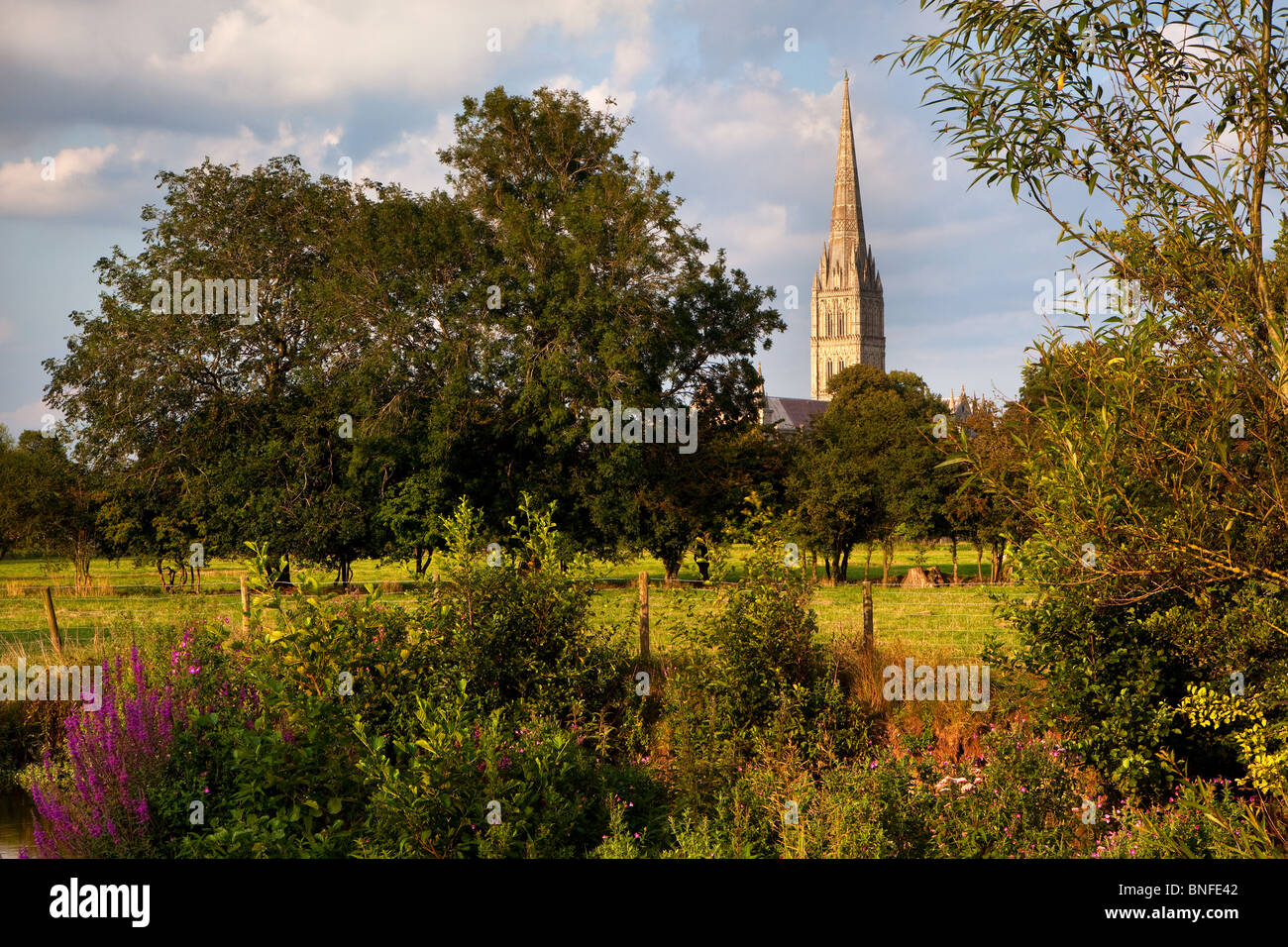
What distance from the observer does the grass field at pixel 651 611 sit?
1055 cm

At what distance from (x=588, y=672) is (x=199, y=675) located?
11.3 ft

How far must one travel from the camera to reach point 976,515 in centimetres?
3728

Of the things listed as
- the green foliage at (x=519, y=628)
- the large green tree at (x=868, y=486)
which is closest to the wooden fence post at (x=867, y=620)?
the green foliage at (x=519, y=628)

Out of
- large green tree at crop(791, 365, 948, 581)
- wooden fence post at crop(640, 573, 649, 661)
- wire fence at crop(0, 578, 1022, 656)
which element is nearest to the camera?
wooden fence post at crop(640, 573, 649, 661)

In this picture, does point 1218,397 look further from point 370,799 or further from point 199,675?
point 199,675

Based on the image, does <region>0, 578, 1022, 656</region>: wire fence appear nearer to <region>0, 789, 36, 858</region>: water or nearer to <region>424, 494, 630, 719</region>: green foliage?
<region>424, 494, 630, 719</region>: green foliage

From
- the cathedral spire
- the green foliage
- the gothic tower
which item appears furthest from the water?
the gothic tower

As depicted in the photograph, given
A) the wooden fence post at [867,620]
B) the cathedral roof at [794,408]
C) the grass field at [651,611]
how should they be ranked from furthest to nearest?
1. the cathedral roof at [794,408]
2. the wooden fence post at [867,620]
3. the grass field at [651,611]

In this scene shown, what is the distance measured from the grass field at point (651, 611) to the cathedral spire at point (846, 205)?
125 meters

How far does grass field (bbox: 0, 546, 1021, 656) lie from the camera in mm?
10555

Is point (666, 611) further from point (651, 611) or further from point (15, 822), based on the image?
Answer: point (15, 822)

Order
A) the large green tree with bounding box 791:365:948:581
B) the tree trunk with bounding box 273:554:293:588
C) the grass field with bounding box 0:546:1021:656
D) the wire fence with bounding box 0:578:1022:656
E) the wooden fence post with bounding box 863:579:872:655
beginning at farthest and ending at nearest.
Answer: the large green tree with bounding box 791:365:948:581 < the wire fence with bounding box 0:578:1022:656 < the wooden fence post with bounding box 863:579:872:655 < the grass field with bounding box 0:546:1021:656 < the tree trunk with bounding box 273:554:293:588

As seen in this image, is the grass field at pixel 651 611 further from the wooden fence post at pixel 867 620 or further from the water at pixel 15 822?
the water at pixel 15 822
